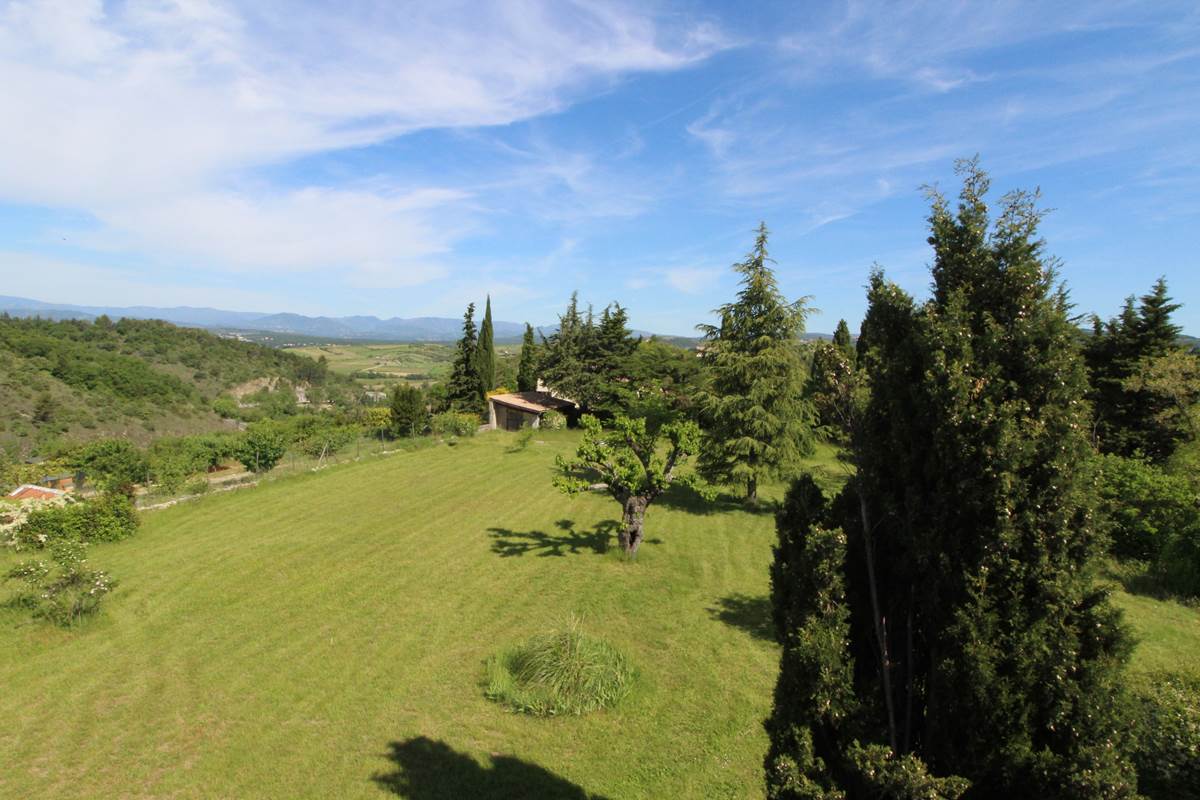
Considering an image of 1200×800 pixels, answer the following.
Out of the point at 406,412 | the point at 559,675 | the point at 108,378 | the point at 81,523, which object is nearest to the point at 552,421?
the point at 406,412

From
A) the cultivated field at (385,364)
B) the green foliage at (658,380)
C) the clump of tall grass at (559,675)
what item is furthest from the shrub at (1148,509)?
the cultivated field at (385,364)

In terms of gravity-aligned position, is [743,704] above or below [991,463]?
below

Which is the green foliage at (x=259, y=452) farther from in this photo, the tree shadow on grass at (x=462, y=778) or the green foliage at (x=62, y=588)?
the tree shadow on grass at (x=462, y=778)

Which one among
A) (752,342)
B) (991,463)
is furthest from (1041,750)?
(752,342)

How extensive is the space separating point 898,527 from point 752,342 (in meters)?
16.8

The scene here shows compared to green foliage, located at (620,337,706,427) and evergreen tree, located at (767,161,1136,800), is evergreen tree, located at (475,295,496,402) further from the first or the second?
evergreen tree, located at (767,161,1136,800)

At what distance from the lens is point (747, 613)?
12.5 metres

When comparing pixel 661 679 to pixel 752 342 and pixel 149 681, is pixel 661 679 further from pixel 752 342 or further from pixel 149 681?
pixel 752 342

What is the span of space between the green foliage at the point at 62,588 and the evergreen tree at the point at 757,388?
17361 millimetres

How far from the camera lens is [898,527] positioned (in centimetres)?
395

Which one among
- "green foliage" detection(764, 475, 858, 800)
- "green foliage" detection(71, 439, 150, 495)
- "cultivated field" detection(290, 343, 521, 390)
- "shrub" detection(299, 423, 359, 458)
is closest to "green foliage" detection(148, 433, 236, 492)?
"green foliage" detection(71, 439, 150, 495)

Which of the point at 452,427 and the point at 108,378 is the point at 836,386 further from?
the point at 108,378

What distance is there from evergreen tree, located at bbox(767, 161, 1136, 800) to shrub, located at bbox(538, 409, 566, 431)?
34.4 meters

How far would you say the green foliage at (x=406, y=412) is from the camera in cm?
3784
